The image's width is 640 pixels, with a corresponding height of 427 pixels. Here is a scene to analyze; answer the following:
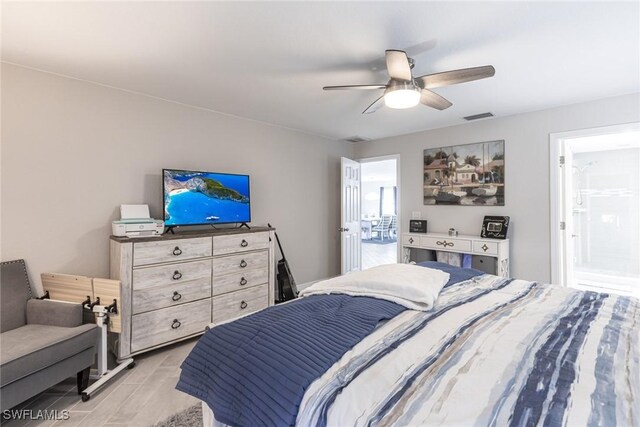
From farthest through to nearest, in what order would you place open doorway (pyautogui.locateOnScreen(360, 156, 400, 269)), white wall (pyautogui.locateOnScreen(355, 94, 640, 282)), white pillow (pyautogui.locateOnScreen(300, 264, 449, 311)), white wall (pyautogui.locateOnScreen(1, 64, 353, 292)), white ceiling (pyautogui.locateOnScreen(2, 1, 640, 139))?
open doorway (pyautogui.locateOnScreen(360, 156, 400, 269)), white wall (pyautogui.locateOnScreen(355, 94, 640, 282)), white wall (pyautogui.locateOnScreen(1, 64, 353, 292)), white ceiling (pyautogui.locateOnScreen(2, 1, 640, 139)), white pillow (pyautogui.locateOnScreen(300, 264, 449, 311))

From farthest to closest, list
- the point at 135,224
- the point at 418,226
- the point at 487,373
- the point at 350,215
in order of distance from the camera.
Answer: the point at 350,215 < the point at 418,226 < the point at 135,224 < the point at 487,373

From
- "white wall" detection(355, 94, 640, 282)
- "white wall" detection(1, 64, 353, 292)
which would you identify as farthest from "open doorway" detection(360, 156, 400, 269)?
"white wall" detection(1, 64, 353, 292)

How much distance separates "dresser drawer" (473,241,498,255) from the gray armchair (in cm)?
375

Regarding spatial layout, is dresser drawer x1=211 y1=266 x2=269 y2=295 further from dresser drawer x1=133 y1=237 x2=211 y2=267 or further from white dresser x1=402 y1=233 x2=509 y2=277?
white dresser x1=402 y1=233 x2=509 y2=277

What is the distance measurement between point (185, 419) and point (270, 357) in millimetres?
1218

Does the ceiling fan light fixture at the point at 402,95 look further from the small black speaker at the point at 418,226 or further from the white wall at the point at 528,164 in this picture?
the small black speaker at the point at 418,226

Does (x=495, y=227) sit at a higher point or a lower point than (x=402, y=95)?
lower

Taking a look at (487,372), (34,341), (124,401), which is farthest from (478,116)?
(34,341)

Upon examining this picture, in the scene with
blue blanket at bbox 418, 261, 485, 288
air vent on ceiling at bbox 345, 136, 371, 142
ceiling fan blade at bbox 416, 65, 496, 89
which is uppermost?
air vent on ceiling at bbox 345, 136, 371, 142

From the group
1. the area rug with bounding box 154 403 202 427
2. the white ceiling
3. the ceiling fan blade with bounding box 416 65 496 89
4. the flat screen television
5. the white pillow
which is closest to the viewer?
the white pillow

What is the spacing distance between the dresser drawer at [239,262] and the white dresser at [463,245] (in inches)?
80.5

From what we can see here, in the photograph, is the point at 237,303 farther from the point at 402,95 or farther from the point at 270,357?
the point at 402,95

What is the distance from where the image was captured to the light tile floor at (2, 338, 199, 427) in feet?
5.93

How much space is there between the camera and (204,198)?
3.08m
